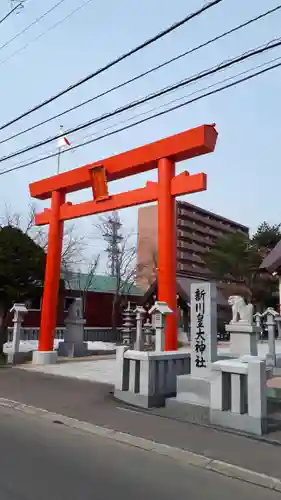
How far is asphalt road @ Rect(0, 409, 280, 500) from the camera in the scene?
163 inches

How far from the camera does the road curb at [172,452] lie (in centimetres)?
464

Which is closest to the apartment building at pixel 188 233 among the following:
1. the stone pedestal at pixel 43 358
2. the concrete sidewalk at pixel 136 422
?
the stone pedestal at pixel 43 358

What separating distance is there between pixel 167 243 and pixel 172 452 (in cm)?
747

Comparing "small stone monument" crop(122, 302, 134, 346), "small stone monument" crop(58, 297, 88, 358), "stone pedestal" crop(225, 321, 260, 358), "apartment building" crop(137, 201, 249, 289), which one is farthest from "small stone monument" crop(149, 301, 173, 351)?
"apartment building" crop(137, 201, 249, 289)

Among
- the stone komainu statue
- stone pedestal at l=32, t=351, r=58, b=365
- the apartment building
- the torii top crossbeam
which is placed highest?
the apartment building

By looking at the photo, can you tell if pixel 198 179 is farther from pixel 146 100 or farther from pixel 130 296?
pixel 130 296

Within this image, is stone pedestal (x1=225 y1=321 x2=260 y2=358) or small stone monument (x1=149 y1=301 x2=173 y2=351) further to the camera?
stone pedestal (x1=225 y1=321 x2=260 y2=358)

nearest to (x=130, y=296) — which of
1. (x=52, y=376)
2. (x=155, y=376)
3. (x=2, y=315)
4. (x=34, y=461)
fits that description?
(x=2, y=315)

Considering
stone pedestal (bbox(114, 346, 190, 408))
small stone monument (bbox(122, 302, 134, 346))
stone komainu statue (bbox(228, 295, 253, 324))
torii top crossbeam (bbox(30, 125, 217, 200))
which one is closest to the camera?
stone pedestal (bbox(114, 346, 190, 408))

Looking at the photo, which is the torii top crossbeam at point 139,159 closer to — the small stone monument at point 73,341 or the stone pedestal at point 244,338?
the small stone monument at point 73,341

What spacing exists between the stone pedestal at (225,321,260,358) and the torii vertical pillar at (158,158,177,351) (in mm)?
4721

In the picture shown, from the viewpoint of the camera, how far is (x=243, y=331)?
15.7 meters

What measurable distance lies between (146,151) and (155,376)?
7.23m

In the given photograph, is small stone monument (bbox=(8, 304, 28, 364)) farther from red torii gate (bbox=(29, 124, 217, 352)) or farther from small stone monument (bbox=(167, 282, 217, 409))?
small stone monument (bbox=(167, 282, 217, 409))
